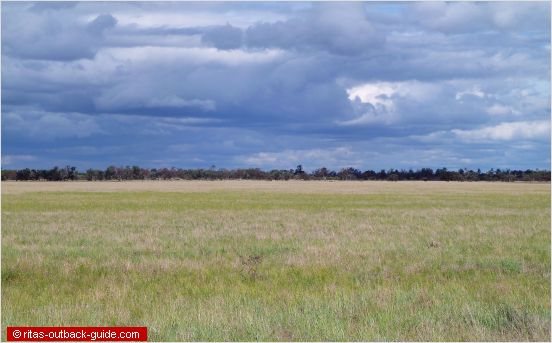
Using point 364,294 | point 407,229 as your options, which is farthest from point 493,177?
point 364,294

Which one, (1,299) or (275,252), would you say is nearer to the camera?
(1,299)

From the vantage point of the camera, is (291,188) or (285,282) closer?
(285,282)

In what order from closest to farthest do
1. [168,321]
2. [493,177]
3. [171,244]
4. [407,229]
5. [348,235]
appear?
[168,321] → [171,244] → [348,235] → [407,229] → [493,177]

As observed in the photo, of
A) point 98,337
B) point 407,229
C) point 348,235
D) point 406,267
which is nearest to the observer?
point 98,337

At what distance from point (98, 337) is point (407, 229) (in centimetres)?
1927

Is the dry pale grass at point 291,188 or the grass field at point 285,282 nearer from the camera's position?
the grass field at point 285,282

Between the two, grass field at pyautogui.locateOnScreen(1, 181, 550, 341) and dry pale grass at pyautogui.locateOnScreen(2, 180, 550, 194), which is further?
dry pale grass at pyautogui.locateOnScreen(2, 180, 550, 194)

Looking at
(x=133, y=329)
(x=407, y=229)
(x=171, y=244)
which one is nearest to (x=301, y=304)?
(x=133, y=329)

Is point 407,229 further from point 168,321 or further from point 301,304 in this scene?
point 168,321

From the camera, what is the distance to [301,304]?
470 inches

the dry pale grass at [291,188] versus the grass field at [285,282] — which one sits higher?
the dry pale grass at [291,188]

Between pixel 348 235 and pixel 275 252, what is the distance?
553 centimetres

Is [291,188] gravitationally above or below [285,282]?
above

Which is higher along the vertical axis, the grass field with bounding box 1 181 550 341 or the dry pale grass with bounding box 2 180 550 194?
the dry pale grass with bounding box 2 180 550 194
